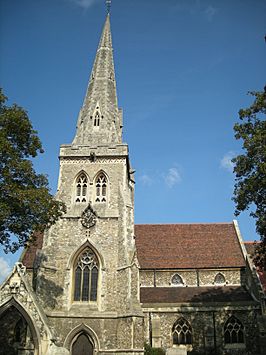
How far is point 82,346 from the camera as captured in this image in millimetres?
21078

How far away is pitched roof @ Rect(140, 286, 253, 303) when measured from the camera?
950 inches

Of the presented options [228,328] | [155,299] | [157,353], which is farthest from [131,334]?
[228,328]

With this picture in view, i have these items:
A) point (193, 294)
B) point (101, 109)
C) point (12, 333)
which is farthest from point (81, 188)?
point (193, 294)

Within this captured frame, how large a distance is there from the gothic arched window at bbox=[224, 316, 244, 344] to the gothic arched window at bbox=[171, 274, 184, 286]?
450cm

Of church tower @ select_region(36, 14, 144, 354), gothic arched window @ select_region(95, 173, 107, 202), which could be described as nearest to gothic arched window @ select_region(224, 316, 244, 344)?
church tower @ select_region(36, 14, 144, 354)

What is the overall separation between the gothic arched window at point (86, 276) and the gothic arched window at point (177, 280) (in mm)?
6713

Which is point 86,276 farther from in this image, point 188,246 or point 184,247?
point 188,246

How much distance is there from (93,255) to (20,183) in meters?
8.29

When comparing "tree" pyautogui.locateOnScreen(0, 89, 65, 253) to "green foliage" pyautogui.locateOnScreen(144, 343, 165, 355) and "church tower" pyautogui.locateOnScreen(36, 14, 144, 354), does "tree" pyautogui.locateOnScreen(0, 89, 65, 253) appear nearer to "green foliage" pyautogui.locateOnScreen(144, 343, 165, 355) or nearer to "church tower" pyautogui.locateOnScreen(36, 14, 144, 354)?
"church tower" pyautogui.locateOnScreen(36, 14, 144, 354)

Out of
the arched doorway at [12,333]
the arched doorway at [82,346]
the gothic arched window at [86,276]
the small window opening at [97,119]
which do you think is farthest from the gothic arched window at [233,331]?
the small window opening at [97,119]

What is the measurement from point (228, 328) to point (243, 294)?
8.66 feet

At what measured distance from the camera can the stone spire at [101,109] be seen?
2878cm

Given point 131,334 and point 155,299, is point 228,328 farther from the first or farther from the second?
point 131,334

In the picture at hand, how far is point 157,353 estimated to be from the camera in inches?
827
